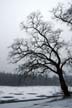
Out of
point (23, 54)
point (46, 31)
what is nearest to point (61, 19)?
point (46, 31)

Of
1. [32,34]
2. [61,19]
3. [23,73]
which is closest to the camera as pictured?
[61,19]

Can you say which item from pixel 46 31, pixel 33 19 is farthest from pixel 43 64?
pixel 33 19

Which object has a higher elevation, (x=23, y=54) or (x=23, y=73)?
(x=23, y=54)

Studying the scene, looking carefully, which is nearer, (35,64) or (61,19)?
(61,19)

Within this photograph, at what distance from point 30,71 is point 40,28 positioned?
621 cm

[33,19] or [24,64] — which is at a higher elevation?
[33,19]

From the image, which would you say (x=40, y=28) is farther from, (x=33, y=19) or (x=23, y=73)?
(x=23, y=73)

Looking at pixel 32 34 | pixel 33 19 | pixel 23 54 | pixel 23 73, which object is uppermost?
pixel 33 19

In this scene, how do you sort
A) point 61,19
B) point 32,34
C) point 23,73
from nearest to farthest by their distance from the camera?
point 61,19, point 23,73, point 32,34

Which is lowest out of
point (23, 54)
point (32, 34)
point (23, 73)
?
point (23, 73)

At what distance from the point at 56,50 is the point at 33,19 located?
5474 millimetres

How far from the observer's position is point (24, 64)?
2783 cm

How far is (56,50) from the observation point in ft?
94.2

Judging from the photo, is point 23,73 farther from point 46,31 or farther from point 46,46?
point 46,31
